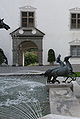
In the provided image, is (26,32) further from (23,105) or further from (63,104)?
(63,104)

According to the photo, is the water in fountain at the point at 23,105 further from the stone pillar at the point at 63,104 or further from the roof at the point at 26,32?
the roof at the point at 26,32

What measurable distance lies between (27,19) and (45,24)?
1693mm

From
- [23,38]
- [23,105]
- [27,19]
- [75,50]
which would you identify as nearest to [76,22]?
[75,50]

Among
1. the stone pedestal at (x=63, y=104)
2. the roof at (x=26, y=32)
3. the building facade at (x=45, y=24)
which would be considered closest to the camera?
the stone pedestal at (x=63, y=104)

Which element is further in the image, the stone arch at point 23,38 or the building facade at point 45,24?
the building facade at point 45,24

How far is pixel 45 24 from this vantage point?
860 inches

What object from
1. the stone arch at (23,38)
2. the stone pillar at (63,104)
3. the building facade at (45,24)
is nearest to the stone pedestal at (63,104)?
the stone pillar at (63,104)

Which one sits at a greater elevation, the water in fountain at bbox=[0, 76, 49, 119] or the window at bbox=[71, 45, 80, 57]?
the water in fountain at bbox=[0, 76, 49, 119]

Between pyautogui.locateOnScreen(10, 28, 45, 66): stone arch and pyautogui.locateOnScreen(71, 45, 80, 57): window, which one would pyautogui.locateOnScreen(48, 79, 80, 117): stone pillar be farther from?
pyautogui.locateOnScreen(71, 45, 80, 57): window

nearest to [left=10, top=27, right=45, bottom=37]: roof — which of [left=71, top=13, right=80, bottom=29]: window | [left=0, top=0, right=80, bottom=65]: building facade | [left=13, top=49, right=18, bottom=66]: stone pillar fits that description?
[left=0, top=0, right=80, bottom=65]: building facade

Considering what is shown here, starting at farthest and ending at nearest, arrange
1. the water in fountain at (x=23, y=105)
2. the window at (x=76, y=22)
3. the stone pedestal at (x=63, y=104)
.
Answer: the window at (x=76, y=22) < the water in fountain at (x=23, y=105) < the stone pedestal at (x=63, y=104)

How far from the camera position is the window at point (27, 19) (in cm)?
2172

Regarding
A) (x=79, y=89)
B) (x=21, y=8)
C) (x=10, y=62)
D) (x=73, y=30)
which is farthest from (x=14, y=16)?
(x=79, y=89)

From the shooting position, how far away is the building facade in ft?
71.2
